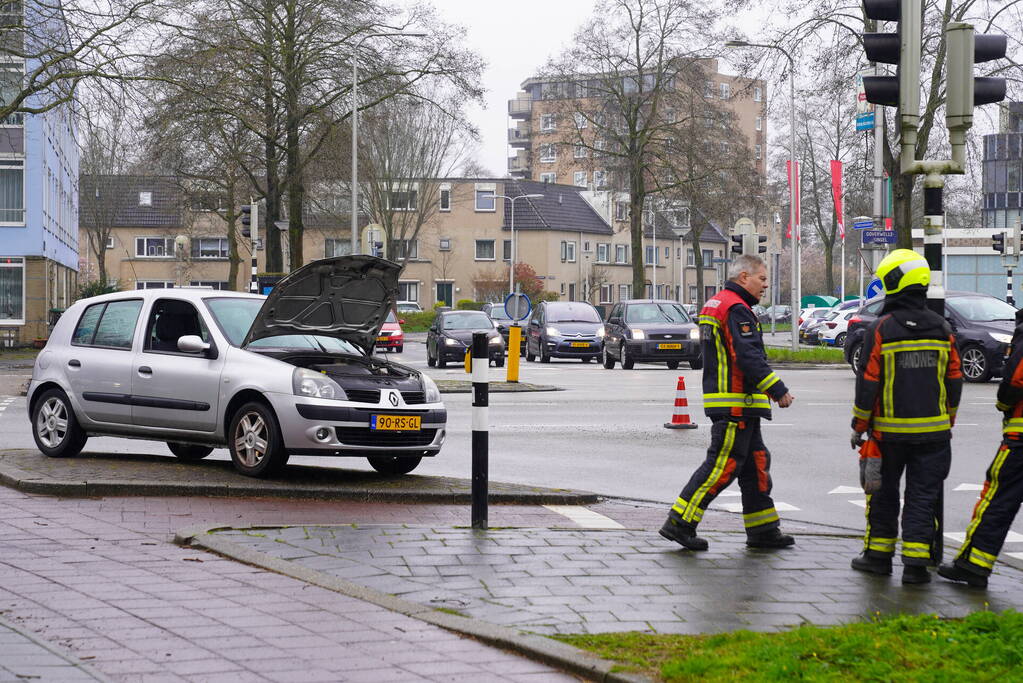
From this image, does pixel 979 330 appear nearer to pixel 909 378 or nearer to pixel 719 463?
pixel 719 463

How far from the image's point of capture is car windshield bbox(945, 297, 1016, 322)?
75.2ft

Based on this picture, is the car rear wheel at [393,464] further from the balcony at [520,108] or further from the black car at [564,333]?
the balcony at [520,108]

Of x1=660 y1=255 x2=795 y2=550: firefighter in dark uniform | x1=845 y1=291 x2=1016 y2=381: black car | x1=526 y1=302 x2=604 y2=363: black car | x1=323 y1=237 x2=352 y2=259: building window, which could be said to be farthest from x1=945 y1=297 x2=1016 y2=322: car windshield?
x1=323 y1=237 x2=352 y2=259: building window

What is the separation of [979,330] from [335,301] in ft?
49.5

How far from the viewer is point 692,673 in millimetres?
4734

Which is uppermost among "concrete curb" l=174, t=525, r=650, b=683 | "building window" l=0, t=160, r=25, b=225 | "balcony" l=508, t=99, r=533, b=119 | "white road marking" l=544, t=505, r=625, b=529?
"balcony" l=508, t=99, r=533, b=119

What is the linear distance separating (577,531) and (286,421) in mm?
2832

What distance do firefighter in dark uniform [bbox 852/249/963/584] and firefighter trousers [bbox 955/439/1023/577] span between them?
219 mm

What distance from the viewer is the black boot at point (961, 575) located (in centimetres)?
670

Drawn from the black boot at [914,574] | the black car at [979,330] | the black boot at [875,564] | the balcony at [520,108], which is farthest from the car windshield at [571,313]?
the balcony at [520,108]

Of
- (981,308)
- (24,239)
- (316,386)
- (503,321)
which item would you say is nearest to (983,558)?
(316,386)

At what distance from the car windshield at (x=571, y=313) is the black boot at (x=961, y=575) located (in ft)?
93.3

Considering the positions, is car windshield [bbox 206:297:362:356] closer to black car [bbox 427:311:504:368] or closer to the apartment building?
black car [bbox 427:311:504:368]

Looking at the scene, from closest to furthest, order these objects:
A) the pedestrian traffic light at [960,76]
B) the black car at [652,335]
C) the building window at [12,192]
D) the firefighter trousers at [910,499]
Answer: the firefighter trousers at [910,499], the pedestrian traffic light at [960,76], the black car at [652,335], the building window at [12,192]
